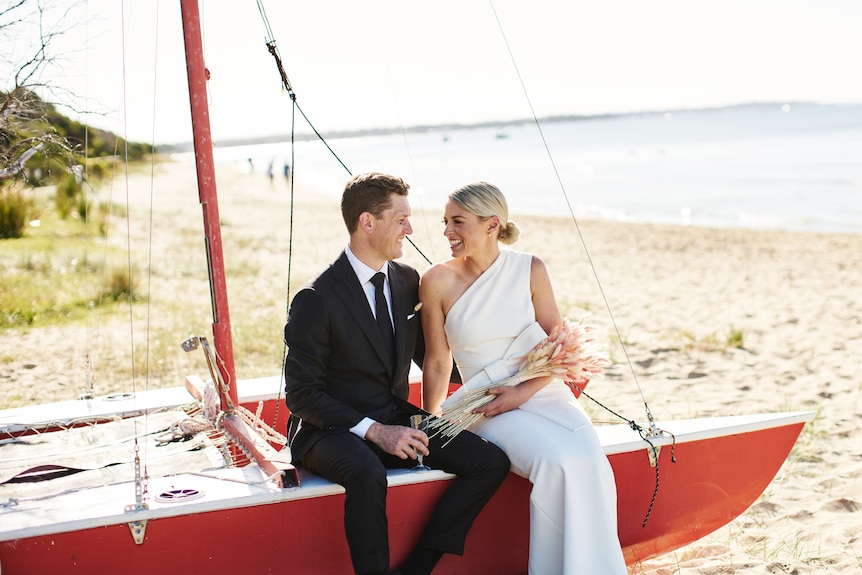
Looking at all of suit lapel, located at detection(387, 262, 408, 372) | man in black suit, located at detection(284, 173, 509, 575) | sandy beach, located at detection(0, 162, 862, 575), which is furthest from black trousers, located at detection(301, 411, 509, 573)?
sandy beach, located at detection(0, 162, 862, 575)

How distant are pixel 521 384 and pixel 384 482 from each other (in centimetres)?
83

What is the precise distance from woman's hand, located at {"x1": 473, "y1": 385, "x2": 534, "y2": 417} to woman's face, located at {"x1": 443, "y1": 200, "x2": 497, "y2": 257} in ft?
1.97

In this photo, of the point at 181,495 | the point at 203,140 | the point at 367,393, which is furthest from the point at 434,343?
the point at 203,140

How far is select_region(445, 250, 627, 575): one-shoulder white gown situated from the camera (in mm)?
3250

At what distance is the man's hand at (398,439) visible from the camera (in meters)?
3.22

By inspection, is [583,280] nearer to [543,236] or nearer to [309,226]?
[543,236]

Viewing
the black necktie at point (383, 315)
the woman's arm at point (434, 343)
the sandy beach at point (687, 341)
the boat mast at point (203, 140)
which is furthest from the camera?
the sandy beach at point (687, 341)

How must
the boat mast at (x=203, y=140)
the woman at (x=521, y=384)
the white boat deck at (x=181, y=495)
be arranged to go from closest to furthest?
the white boat deck at (x=181, y=495)
the woman at (x=521, y=384)
the boat mast at (x=203, y=140)

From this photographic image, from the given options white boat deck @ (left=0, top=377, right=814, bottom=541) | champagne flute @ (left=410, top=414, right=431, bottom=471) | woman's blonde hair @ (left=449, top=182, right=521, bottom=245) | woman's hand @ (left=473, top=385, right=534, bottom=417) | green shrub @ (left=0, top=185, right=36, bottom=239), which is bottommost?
white boat deck @ (left=0, top=377, right=814, bottom=541)

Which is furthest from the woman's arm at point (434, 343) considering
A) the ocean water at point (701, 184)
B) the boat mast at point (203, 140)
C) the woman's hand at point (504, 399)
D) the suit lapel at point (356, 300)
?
the ocean water at point (701, 184)

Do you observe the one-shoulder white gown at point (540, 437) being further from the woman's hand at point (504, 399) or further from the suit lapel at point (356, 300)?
the suit lapel at point (356, 300)

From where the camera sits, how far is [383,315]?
346cm

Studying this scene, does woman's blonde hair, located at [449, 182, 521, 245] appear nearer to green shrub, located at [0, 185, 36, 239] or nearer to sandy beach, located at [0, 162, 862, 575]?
sandy beach, located at [0, 162, 862, 575]

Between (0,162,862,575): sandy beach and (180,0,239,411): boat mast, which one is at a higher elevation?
(180,0,239,411): boat mast
